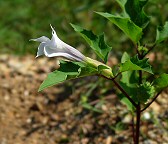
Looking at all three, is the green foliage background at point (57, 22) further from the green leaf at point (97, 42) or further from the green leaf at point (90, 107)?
the green leaf at point (97, 42)

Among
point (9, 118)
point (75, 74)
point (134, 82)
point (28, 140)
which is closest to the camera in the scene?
point (75, 74)

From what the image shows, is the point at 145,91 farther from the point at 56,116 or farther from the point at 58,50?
the point at 56,116

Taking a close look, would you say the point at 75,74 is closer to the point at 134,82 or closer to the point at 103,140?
the point at 134,82

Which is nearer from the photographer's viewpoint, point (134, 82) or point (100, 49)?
point (100, 49)

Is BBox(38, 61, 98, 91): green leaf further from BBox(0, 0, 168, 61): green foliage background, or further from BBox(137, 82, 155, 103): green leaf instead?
BBox(0, 0, 168, 61): green foliage background

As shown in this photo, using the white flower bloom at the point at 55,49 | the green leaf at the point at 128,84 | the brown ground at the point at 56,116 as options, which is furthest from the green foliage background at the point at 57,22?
the white flower bloom at the point at 55,49

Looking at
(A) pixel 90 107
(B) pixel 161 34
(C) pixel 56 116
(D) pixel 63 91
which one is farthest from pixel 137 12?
(D) pixel 63 91

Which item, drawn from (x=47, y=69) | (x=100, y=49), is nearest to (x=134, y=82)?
(x=100, y=49)
